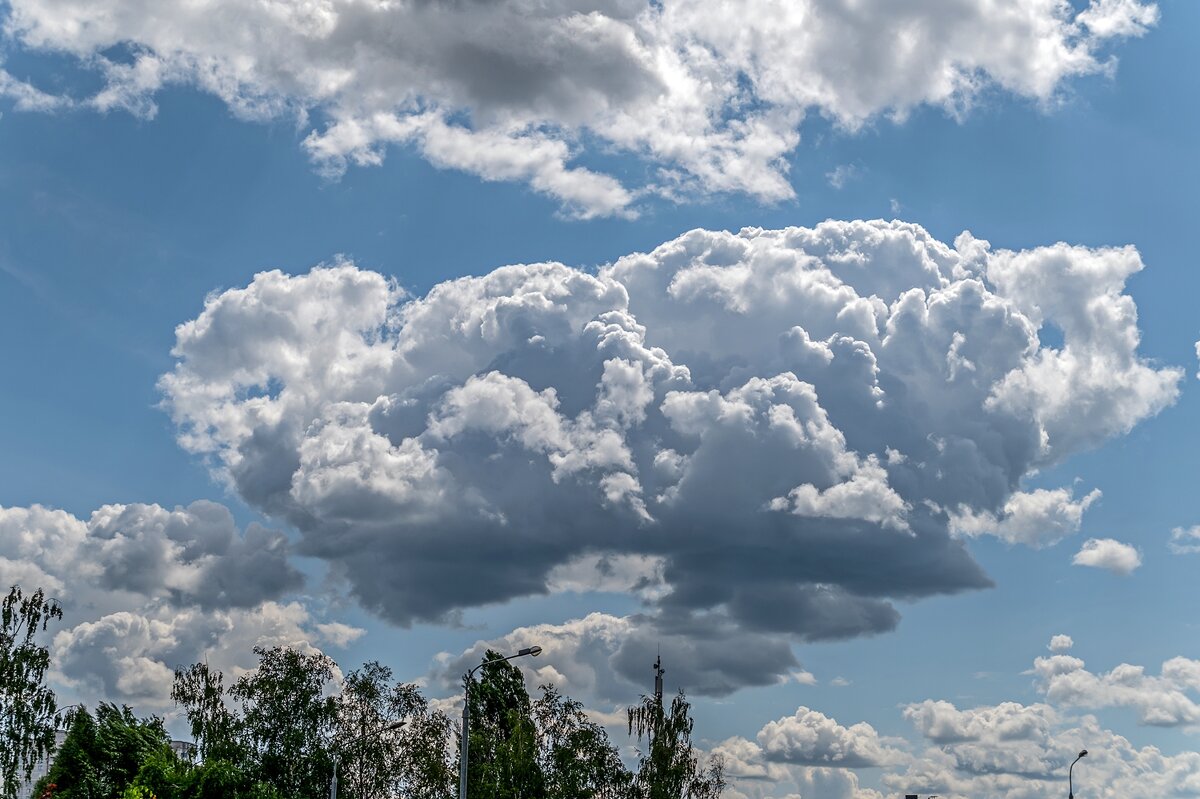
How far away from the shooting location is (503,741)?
310 feet

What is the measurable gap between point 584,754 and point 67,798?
1233 inches

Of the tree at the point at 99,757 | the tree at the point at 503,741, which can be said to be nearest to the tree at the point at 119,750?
the tree at the point at 99,757

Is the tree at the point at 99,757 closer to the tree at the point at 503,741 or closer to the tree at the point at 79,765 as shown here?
the tree at the point at 79,765

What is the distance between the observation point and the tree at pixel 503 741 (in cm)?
8594

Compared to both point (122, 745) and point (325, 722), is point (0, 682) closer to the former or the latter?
point (122, 745)

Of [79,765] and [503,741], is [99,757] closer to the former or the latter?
[79,765]

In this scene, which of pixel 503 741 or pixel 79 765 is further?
pixel 503 741

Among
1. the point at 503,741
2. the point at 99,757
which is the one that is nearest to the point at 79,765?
the point at 99,757

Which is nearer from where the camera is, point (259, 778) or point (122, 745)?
point (122, 745)

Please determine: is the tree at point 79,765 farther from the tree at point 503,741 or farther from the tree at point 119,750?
the tree at point 503,741

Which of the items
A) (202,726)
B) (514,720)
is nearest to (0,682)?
(202,726)

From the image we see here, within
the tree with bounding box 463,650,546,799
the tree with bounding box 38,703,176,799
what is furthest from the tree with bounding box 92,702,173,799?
the tree with bounding box 463,650,546,799

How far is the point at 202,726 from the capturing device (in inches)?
3969

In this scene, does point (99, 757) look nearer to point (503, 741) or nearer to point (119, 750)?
point (119, 750)
